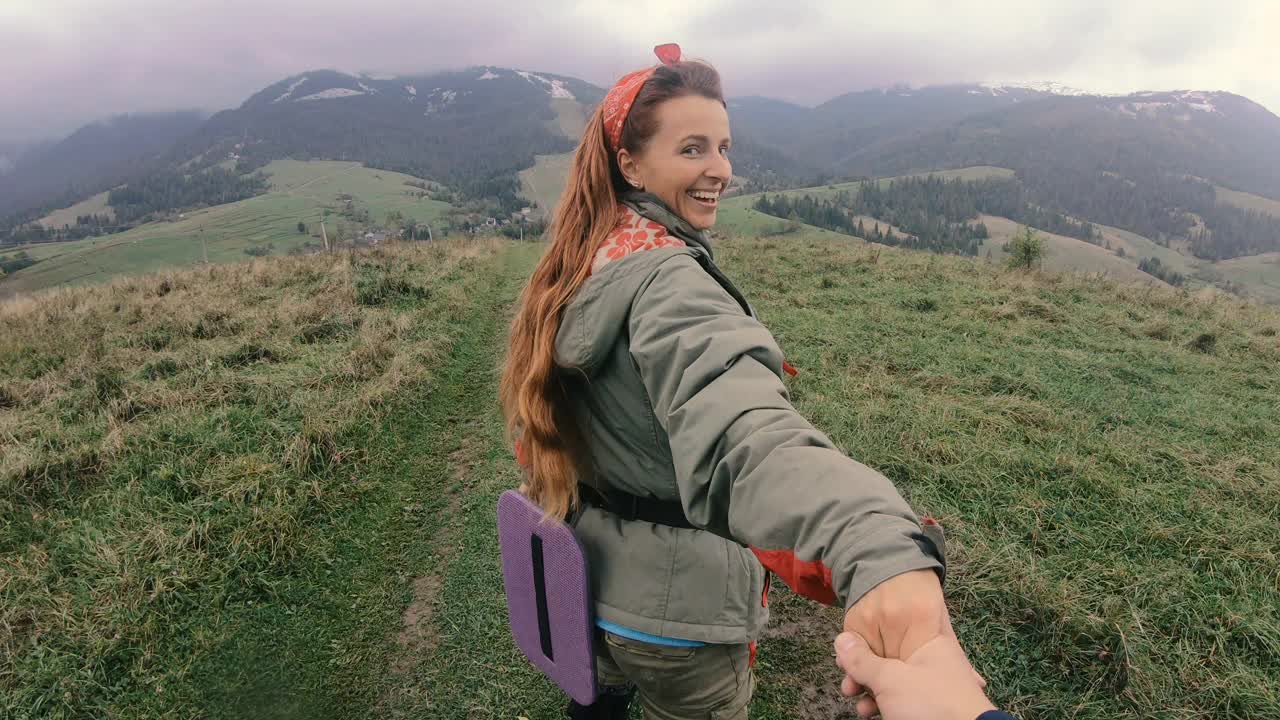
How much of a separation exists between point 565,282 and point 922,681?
1273mm

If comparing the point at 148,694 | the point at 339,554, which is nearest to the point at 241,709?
the point at 148,694

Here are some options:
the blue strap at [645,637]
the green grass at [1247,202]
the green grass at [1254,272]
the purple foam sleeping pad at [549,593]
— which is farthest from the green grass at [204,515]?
the green grass at [1247,202]

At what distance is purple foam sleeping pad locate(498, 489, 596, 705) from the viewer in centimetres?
177

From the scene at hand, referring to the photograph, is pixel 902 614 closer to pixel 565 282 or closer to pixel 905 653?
pixel 905 653

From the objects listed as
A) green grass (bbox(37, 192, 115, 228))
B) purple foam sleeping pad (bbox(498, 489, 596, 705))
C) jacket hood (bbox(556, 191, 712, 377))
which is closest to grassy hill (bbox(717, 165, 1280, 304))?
purple foam sleeping pad (bbox(498, 489, 596, 705))

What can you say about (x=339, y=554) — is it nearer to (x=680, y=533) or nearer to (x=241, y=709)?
(x=241, y=709)

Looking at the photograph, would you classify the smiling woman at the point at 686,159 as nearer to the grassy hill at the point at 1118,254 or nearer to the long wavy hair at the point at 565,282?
the long wavy hair at the point at 565,282

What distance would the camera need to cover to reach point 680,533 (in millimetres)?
1644

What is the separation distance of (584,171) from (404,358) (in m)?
6.94

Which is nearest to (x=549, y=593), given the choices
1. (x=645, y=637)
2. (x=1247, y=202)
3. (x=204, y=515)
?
(x=645, y=637)

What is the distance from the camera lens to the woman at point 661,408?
1067 mm

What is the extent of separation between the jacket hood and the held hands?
2.62 ft

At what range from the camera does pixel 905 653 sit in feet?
2.62

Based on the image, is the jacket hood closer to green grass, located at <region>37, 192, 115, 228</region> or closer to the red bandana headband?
the red bandana headband
